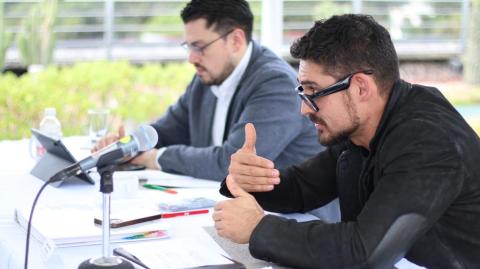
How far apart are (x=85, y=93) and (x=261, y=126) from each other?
11.3 ft

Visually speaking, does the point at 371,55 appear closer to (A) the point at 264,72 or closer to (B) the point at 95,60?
(A) the point at 264,72

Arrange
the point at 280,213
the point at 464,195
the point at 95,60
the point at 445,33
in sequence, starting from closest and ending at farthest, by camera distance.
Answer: the point at 464,195 → the point at 280,213 → the point at 95,60 → the point at 445,33

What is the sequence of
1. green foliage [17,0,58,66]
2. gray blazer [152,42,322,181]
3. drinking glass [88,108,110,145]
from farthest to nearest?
green foliage [17,0,58,66] → drinking glass [88,108,110,145] → gray blazer [152,42,322,181]

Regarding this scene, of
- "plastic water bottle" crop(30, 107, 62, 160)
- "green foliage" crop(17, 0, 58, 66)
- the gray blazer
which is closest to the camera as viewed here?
the gray blazer

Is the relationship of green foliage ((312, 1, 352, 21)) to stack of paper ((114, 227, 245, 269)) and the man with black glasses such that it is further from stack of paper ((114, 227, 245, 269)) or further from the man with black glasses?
stack of paper ((114, 227, 245, 269))

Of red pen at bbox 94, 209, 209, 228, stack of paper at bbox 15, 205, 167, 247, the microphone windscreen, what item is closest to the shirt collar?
red pen at bbox 94, 209, 209, 228

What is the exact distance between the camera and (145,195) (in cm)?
248

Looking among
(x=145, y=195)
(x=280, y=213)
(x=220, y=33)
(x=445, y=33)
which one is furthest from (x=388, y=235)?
(x=445, y=33)

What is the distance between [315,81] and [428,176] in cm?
39

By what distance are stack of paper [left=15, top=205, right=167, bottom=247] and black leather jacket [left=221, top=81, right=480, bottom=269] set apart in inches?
13.1

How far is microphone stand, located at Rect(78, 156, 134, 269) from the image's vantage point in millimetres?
1588

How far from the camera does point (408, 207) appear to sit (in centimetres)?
169

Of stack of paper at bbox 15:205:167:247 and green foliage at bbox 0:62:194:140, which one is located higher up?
stack of paper at bbox 15:205:167:247

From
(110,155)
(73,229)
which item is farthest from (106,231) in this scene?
(73,229)
